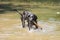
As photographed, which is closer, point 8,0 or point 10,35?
point 10,35

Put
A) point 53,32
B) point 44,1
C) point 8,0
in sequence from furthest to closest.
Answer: point 8,0 → point 44,1 → point 53,32

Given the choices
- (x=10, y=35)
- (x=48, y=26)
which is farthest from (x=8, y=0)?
(x=10, y=35)

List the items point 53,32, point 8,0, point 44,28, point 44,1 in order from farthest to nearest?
point 8,0 → point 44,1 → point 44,28 → point 53,32

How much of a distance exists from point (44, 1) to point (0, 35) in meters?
19.0

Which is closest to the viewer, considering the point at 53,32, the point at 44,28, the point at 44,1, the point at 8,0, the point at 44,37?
the point at 44,37

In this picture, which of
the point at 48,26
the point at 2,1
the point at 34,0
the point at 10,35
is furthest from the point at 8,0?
the point at 10,35

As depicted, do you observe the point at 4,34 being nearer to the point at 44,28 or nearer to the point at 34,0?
the point at 44,28

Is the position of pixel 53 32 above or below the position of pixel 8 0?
above

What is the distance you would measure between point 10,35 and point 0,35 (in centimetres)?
51

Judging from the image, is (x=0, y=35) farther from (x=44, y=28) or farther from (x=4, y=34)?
(x=44, y=28)

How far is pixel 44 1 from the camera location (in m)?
30.3

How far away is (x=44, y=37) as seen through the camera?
37.3 feet

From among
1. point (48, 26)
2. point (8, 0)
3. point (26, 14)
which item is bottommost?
point (8, 0)

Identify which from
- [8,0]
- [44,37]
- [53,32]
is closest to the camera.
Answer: [44,37]
